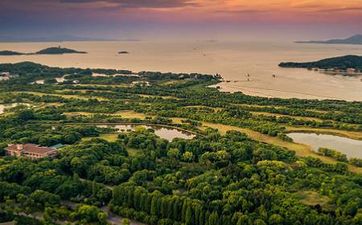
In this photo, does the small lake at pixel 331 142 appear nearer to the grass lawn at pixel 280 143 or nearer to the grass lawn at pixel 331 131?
the grass lawn at pixel 331 131

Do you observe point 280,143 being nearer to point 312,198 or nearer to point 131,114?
point 312,198

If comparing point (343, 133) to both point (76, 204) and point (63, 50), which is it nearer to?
point (76, 204)

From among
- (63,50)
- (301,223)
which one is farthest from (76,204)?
(63,50)

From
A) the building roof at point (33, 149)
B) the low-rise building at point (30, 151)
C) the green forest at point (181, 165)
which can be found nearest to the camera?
the green forest at point (181, 165)

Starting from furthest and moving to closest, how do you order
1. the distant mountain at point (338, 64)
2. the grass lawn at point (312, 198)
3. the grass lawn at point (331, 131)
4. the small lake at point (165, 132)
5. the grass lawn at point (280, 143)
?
1. the distant mountain at point (338, 64)
2. the small lake at point (165, 132)
3. the grass lawn at point (331, 131)
4. the grass lawn at point (280, 143)
5. the grass lawn at point (312, 198)

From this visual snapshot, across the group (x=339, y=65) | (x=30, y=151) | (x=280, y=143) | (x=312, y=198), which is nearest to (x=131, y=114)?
(x=30, y=151)

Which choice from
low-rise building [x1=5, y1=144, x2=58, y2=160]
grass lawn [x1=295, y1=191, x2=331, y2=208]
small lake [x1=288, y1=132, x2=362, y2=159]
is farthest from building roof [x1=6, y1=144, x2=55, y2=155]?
small lake [x1=288, y1=132, x2=362, y2=159]

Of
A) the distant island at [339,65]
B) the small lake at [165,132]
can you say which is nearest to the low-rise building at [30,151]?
the small lake at [165,132]

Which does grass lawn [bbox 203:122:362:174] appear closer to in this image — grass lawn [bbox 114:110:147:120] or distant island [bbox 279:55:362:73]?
grass lawn [bbox 114:110:147:120]
